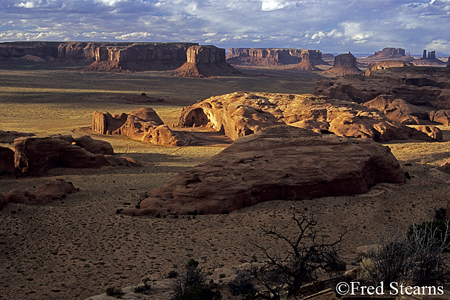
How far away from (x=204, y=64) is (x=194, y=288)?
12900 cm

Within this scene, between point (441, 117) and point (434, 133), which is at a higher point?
point (441, 117)

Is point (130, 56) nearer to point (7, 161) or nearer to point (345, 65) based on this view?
point (345, 65)

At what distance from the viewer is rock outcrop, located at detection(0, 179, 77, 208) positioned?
15.6 meters

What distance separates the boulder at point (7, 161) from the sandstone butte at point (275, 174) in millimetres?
9537

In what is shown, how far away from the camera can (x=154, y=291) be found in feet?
30.3

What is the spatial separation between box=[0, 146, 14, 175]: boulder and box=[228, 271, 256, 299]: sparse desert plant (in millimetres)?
17143

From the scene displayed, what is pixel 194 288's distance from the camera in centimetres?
855

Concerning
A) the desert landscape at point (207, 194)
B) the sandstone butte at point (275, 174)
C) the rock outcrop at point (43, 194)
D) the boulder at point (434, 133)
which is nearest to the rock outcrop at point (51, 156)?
the desert landscape at point (207, 194)

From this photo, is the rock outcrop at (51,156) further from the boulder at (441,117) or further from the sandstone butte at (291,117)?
the boulder at (441,117)

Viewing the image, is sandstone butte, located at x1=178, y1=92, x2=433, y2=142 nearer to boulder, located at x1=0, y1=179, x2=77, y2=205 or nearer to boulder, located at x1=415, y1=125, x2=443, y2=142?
boulder, located at x1=415, y1=125, x2=443, y2=142

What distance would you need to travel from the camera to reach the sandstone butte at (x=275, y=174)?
1595 cm

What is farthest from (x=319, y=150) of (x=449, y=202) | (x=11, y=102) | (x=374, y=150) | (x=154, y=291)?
(x=11, y=102)

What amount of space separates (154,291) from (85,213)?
6.98 meters

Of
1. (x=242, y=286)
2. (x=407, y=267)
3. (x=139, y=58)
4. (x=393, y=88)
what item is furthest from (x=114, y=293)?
(x=139, y=58)
